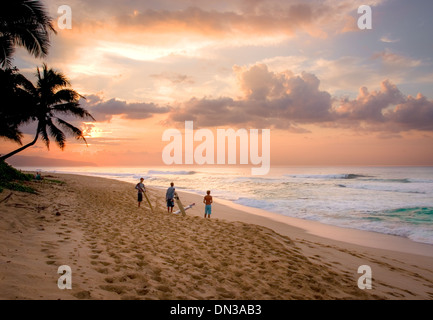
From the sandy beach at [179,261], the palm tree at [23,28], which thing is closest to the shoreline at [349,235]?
the sandy beach at [179,261]

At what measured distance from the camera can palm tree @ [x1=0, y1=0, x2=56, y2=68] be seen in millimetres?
10297

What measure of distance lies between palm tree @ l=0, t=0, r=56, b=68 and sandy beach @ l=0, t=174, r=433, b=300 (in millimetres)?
7064

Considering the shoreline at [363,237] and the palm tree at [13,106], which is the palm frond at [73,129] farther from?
the shoreline at [363,237]

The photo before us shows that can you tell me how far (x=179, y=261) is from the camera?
5.62 m

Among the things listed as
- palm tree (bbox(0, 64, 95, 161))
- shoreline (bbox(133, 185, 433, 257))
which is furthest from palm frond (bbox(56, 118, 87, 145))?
shoreline (bbox(133, 185, 433, 257))

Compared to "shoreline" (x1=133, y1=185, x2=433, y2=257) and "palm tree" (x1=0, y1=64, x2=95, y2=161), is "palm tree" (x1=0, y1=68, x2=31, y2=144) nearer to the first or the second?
"palm tree" (x1=0, y1=64, x2=95, y2=161)

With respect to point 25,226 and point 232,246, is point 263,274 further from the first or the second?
point 25,226

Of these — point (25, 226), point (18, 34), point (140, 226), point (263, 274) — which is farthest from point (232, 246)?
point (18, 34)

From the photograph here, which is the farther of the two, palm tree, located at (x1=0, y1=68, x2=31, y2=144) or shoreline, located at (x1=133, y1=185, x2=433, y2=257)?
palm tree, located at (x1=0, y1=68, x2=31, y2=144)

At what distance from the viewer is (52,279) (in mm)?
3814

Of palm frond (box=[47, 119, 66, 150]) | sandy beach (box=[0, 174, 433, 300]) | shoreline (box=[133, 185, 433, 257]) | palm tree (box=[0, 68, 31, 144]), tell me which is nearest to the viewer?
sandy beach (box=[0, 174, 433, 300])

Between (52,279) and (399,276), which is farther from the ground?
(52,279)

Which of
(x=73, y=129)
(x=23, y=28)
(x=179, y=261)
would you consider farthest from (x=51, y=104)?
(x=179, y=261)
